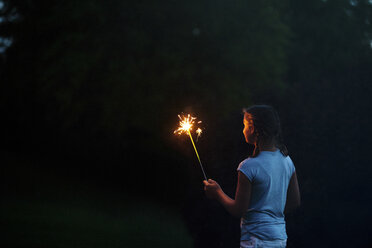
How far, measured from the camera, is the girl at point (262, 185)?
8.59ft

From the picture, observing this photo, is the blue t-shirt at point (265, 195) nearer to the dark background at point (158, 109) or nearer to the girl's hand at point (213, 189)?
the girl's hand at point (213, 189)

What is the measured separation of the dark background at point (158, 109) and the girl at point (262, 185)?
8.47ft

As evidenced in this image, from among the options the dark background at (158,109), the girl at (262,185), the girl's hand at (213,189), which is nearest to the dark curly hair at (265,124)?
the girl at (262,185)

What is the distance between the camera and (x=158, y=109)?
38.8ft

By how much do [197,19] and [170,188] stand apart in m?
6.30

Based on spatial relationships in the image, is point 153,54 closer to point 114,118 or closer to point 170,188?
point 114,118

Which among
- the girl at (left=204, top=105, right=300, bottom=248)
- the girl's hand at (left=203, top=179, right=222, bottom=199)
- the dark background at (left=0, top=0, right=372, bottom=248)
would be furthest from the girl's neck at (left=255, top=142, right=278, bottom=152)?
the dark background at (left=0, top=0, right=372, bottom=248)

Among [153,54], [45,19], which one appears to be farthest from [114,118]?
[45,19]

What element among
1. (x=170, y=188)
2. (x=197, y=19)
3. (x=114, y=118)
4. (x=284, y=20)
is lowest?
(x=170, y=188)

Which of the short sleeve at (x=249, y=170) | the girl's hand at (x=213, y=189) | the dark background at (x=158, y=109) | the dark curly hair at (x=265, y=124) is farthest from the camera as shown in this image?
the dark background at (x=158, y=109)

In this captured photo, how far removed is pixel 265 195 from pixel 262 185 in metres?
0.08

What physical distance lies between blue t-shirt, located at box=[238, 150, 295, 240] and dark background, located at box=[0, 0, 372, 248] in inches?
103

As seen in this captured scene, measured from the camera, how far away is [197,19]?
13062 millimetres

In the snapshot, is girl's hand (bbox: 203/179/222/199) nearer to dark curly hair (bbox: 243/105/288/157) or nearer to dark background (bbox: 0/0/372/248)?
dark curly hair (bbox: 243/105/288/157)
